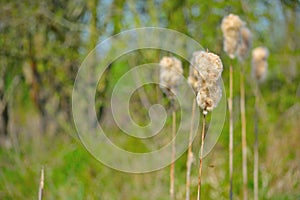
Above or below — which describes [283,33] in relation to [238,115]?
above

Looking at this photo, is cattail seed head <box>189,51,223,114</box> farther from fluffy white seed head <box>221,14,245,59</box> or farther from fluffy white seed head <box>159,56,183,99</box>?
fluffy white seed head <box>221,14,245,59</box>

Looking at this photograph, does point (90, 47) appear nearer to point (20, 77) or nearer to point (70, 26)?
point (70, 26)

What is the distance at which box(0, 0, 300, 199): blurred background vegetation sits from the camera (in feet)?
12.2

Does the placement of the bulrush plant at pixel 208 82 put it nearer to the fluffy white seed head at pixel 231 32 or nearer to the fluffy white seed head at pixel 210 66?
the fluffy white seed head at pixel 210 66

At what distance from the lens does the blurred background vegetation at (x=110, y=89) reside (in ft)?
12.2

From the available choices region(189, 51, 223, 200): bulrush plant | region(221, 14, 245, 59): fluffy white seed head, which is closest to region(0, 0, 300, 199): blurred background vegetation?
region(221, 14, 245, 59): fluffy white seed head

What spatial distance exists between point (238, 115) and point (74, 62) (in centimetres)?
167

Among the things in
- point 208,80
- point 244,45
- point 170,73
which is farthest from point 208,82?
point 244,45

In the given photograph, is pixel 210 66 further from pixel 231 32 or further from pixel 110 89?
pixel 110 89

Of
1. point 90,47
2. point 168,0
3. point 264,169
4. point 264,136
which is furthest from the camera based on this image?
point 90,47

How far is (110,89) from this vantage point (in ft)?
16.4

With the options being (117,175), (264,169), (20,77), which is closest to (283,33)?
(264,169)

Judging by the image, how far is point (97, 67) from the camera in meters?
4.86

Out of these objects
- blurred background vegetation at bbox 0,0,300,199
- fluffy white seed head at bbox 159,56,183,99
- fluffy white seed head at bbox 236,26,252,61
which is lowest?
fluffy white seed head at bbox 159,56,183,99
